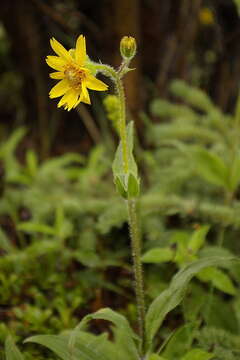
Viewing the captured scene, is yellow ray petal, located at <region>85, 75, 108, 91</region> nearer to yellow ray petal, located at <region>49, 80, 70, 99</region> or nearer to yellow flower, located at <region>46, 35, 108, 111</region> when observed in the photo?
yellow flower, located at <region>46, 35, 108, 111</region>

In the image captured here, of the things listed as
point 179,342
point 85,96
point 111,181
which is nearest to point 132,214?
point 85,96

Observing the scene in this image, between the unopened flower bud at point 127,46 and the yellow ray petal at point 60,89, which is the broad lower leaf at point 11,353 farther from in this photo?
the unopened flower bud at point 127,46

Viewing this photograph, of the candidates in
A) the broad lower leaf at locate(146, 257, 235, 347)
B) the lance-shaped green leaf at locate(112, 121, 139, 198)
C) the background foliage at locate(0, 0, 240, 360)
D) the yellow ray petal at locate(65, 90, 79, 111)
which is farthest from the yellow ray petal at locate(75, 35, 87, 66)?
the broad lower leaf at locate(146, 257, 235, 347)

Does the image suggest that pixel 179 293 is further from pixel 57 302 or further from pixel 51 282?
pixel 51 282

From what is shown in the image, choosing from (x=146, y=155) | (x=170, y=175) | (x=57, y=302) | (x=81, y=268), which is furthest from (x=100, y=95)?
(x=57, y=302)

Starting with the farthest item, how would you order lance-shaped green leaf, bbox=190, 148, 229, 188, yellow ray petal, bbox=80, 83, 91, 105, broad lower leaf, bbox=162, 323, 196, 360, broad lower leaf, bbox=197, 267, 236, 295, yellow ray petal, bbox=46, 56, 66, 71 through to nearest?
lance-shaped green leaf, bbox=190, 148, 229, 188 < broad lower leaf, bbox=197, 267, 236, 295 < broad lower leaf, bbox=162, 323, 196, 360 < yellow ray petal, bbox=46, 56, 66, 71 < yellow ray petal, bbox=80, 83, 91, 105

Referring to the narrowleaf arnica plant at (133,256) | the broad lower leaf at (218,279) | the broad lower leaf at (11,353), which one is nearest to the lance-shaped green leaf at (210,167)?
the broad lower leaf at (218,279)

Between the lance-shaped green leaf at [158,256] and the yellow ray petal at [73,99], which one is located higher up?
the yellow ray petal at [73,99]

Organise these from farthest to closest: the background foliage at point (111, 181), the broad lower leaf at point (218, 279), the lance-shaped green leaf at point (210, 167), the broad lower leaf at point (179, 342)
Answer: the lance-shaped green leaf at point (210, 167), the background foliage at point (111, 181), the broad lower leaf at point (218, 279), the broad lower leaf at point (179, 342)

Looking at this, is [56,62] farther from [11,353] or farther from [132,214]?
[11,353]
